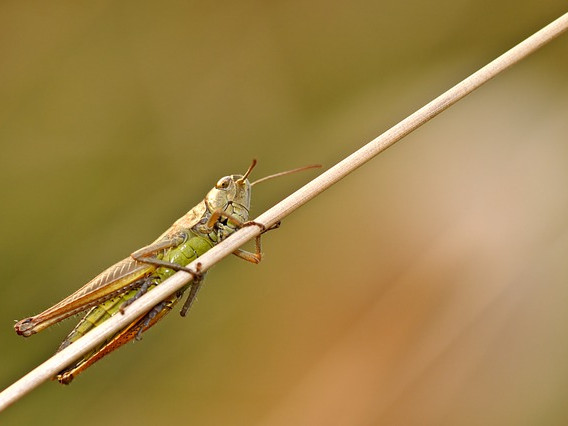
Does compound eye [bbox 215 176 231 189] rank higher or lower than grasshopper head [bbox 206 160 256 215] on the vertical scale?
higher

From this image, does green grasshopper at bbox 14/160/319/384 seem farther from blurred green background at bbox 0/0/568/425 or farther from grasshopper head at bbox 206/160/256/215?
blurred green background at bbox 0/0/568/425

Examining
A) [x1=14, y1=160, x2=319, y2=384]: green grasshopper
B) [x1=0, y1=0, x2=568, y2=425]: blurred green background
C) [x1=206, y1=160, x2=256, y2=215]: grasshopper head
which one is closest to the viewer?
[x1=14, y1=160, x2=319, y2=384]: green grasshopper

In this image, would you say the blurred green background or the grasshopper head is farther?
the blurred green background

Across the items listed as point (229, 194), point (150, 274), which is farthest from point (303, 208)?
point (150, 274)

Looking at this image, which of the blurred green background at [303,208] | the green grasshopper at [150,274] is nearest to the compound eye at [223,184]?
the green grasshopper at [150,274]

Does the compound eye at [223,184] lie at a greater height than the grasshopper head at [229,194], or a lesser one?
greater

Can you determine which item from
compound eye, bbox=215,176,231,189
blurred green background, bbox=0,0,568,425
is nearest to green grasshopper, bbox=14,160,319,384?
compound eye, bbox=215,176,231,189

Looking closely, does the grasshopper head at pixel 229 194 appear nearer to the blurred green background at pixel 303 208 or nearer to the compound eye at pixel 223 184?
the compound eye at pixel 223 184
